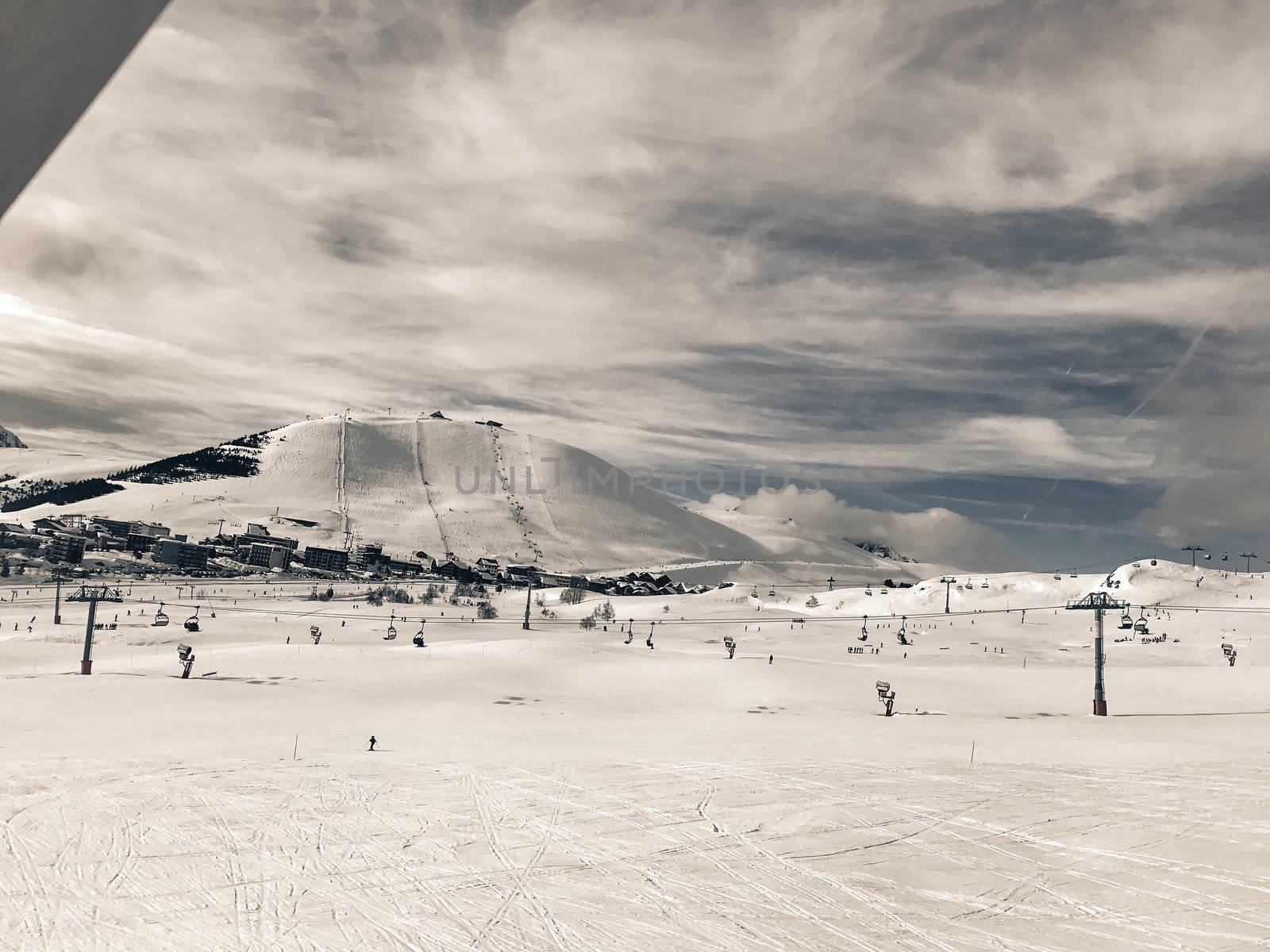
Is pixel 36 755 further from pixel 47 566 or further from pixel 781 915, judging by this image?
pixel 47 566

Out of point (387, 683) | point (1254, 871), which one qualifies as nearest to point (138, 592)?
point (387, 683)

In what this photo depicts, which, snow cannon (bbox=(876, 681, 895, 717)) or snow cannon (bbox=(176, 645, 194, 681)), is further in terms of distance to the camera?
snow cannon (bbox=(176, 645, 194, 681))

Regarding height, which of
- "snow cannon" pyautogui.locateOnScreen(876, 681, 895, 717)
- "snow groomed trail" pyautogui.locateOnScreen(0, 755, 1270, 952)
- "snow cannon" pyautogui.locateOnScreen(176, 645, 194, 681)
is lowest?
"snow cannon" pyautogui.locateOnScreen(176, 645, 194, 681)

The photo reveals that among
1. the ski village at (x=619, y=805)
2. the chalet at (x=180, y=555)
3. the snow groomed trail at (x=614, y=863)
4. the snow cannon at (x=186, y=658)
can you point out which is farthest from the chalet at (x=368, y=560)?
the snow groomed trail at (x=614, y=863)

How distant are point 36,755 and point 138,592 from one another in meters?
101

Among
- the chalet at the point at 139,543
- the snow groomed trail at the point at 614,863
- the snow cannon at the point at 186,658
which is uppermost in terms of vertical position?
the chalet at the point at 139,543

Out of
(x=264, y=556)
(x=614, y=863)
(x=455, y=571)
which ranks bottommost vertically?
(x=455, y=571)

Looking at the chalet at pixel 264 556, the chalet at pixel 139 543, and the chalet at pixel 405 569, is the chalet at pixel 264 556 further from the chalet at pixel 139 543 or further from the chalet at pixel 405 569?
the chalet at pixel 405 569

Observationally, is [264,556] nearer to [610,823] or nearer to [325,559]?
[325,559]

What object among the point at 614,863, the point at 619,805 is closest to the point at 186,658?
the point at 619,805

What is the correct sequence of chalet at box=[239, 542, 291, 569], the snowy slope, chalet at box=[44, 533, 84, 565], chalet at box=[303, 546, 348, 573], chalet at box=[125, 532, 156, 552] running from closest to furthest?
the snowy slope, chalet at box=[44, 533, 84, 565], chalet at box=[125, 532, 156, 552], chalet at box=[239, 542, 291, 569], chalet at box=[303, 546, 348, 573]

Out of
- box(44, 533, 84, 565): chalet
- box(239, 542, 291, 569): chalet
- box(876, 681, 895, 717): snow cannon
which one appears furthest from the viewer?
box(239, 542, 291, 569): chalet

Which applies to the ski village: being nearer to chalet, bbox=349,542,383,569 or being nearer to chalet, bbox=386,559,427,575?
chalet, bbox=386,559,427,575

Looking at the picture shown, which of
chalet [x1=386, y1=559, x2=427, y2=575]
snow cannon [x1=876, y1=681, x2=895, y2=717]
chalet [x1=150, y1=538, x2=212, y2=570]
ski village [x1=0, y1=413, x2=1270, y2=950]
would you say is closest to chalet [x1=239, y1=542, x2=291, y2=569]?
chalet [x1=150, y1=538, x2=212, y2=570]
